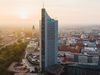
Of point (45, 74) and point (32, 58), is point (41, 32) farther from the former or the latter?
point (32, 58)

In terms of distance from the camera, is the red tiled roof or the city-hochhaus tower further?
the red tiled roof

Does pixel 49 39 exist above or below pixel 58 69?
above

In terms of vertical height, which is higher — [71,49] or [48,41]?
[48,41]

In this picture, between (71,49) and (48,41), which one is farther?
(71,49)

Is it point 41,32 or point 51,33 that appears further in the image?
point 51,33

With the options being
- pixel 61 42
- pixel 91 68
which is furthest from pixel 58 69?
pixel 61 42

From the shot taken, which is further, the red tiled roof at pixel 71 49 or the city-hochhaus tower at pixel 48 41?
the red tiled roof at pixel 71 49

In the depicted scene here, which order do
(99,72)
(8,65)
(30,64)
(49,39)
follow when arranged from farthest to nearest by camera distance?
(30,64) < (8,65) < (49,39) < (99,72)

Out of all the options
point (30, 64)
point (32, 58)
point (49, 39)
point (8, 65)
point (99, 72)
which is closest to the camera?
point (99, 72)
